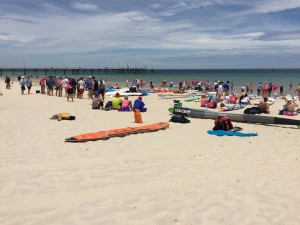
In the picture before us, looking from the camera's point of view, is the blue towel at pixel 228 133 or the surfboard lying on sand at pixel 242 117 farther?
the surfboard lying on sand at pixel 242 117

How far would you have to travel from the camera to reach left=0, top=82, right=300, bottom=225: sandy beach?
12.7 feet

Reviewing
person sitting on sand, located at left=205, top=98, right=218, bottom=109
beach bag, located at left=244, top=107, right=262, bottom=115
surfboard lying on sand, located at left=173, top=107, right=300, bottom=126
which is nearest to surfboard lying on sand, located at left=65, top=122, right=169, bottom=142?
surfboard lying on sand, located at left=173, top=107, right=300, bottom=126

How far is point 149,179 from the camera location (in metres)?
5.08

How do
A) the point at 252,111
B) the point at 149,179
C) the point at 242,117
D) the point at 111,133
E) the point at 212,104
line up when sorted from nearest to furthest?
the point at 149,179
the point at 111,133
the point at 242,117
the point at 252,111
the point at 212,104

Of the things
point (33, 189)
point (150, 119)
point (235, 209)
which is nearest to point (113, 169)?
point (33, 189)

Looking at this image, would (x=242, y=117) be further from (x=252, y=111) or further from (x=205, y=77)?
(x=205, y=77)

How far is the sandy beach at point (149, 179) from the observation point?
3.88 metres

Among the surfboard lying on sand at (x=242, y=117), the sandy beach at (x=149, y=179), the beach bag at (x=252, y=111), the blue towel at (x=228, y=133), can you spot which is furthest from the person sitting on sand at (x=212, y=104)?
the sandy beach at (x=149, y=179)

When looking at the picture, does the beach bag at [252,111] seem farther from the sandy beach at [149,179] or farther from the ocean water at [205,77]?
the ocean water at [205,77]

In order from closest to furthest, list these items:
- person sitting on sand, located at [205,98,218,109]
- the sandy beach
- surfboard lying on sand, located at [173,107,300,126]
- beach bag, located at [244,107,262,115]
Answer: the sandy beach, surfboard lying on sand, located at [173,107,300,126], beach bag, located at [244,107,262,115], person sitting on sand, located at [205,98,218,109]

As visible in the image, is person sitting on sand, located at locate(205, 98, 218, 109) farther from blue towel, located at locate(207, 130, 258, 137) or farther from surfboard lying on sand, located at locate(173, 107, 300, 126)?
blue towel, located at locate(207, 130, 258, 137)

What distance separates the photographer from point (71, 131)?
8.58 meters

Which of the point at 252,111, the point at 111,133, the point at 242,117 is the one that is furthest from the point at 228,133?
the point at 252,111

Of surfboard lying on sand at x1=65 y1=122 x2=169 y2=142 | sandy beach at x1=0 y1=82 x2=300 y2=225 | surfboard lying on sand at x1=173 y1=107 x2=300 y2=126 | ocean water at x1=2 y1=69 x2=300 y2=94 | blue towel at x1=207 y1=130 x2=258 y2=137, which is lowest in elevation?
sandy beach at x1=0 y1=82 x2=300 y2=225
